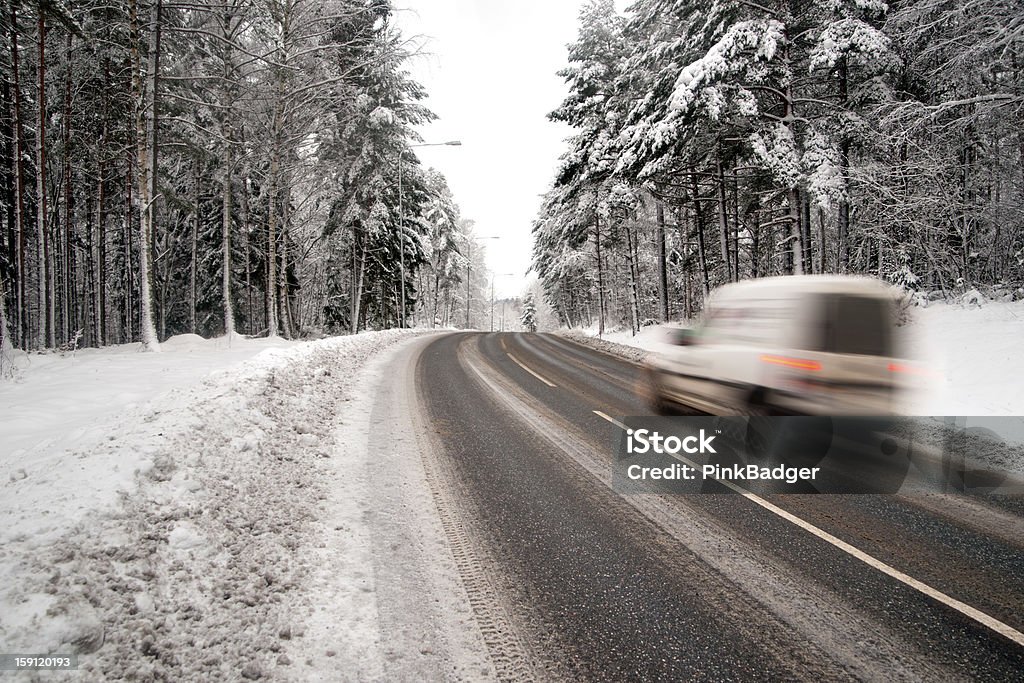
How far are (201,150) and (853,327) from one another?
17271mm

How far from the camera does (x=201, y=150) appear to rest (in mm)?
14203

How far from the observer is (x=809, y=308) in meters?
4.55

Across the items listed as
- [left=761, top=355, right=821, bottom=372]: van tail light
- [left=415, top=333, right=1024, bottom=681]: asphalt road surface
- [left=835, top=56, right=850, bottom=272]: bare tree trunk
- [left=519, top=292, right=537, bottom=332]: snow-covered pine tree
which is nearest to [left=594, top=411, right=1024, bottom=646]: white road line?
[left=415, top=333, right=1024, bottom=681]: asphalt road surface

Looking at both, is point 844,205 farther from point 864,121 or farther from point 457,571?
point 457,571

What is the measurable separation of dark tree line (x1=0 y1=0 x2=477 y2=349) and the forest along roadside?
9264 millimetres

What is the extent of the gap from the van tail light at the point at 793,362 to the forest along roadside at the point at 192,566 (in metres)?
4.30

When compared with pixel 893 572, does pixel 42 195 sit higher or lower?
higher

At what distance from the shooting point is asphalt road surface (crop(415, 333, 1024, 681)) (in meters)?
2.41

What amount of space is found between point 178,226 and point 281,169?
12085 mm

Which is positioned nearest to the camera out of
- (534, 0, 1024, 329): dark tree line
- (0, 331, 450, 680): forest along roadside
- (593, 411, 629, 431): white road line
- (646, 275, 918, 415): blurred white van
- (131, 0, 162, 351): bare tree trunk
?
(0, 331, 450, 680): forest along roadside

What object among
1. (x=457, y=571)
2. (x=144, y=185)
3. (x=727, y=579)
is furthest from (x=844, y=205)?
(x=144, y=185)

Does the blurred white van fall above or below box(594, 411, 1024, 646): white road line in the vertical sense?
above

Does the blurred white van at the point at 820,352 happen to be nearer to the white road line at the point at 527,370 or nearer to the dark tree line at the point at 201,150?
the white road line at the point at 527,370

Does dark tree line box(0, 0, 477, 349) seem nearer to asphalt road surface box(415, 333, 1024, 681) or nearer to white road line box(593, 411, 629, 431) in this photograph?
white road line box(593, 411, 629, 431)
